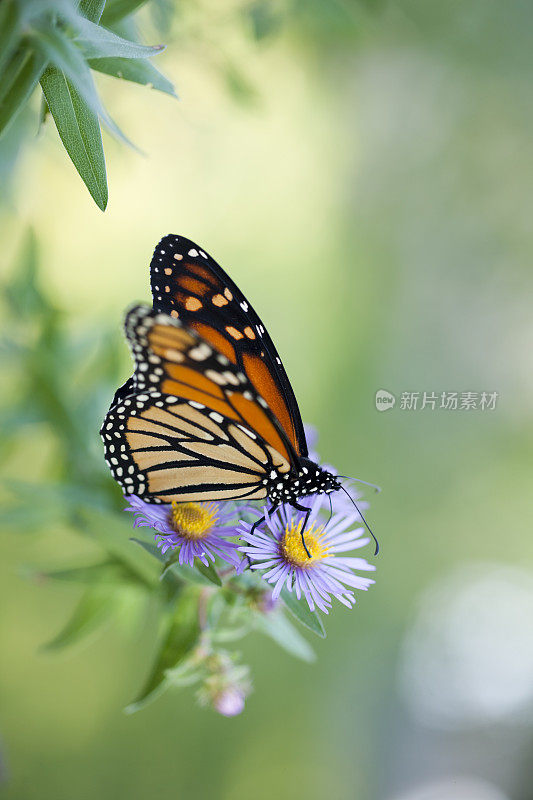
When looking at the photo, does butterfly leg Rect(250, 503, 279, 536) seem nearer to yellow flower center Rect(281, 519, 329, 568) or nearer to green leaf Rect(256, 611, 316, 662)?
yellow flower center Rect(281, 519, 329, 568)

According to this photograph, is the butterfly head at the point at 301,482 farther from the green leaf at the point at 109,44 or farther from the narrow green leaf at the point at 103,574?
the green leaf at the point at 109,44

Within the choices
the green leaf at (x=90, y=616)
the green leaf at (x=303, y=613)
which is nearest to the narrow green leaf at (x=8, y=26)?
the green leaf at (x=303, y=613)

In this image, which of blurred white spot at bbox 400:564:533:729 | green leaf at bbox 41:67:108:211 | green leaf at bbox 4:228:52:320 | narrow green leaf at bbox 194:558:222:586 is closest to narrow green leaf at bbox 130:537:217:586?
narrow green leaf at bbox 194:558:222:586

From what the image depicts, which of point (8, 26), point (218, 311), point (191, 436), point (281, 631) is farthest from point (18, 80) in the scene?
point (281, 631)

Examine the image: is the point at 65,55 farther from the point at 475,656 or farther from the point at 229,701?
the point at 475,656

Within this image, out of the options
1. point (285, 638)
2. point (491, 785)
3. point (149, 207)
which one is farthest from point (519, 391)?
point (285, 638)
